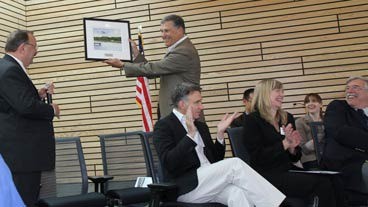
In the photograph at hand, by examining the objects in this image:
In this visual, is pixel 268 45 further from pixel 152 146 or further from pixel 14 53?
pixel 14 53

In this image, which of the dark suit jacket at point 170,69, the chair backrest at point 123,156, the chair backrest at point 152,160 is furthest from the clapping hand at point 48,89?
the dark suit jacket at point 170,69

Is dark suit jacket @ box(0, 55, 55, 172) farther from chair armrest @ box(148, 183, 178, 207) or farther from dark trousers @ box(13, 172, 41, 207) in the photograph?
chair armrest @ box(148, 183, 178, 207)

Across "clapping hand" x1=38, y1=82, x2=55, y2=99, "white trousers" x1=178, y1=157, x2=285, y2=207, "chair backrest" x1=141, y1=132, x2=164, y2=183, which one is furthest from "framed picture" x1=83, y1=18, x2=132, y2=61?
"white trousers" x1=178, y1=157, x2=285, y2=207

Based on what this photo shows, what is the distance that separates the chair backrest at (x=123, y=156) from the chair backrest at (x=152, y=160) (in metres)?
0.06

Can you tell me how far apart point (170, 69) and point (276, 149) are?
1243 mm

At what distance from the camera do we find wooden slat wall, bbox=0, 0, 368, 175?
21.1 feet

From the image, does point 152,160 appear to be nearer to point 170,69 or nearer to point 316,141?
point 170,69

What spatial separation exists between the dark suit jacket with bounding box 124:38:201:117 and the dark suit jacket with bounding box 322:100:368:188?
1.29 m

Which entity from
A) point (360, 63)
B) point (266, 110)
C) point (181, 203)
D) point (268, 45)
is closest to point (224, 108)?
point (268, 45)

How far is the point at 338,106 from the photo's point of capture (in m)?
3.71

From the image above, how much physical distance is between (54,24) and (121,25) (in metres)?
3.28

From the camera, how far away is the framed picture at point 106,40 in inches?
175

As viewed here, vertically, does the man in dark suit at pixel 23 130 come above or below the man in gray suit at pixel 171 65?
below

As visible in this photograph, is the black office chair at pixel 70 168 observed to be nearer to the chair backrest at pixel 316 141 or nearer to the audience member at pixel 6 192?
→ the chair backrest at pixel 316 141
